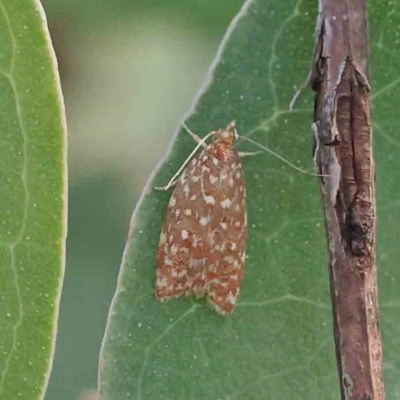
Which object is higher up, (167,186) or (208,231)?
(167,186)

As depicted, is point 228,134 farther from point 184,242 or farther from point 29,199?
point 29,199

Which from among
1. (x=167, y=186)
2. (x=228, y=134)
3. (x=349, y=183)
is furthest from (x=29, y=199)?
(x=349, y=183)

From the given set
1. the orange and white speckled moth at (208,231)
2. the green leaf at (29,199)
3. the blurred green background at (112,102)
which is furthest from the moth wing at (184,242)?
the blurred green background at (112,102)

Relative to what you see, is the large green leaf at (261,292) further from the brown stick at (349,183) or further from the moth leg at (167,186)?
the brown stick at (349,183)

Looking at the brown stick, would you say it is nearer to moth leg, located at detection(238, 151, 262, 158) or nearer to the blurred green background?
moth leg, located at detection(238, 151, 262, 158)

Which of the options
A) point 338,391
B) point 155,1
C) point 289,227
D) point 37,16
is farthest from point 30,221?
point 155,1
